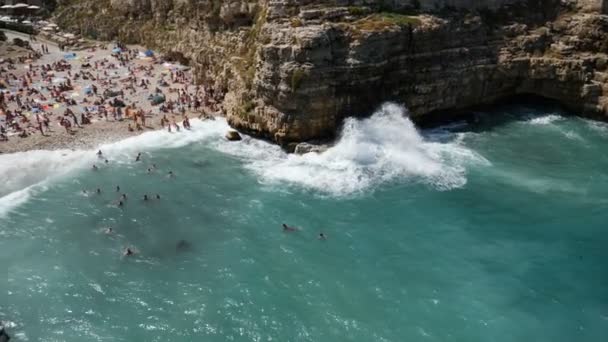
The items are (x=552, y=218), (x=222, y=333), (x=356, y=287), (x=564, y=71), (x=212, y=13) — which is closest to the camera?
(x=222, y=333)

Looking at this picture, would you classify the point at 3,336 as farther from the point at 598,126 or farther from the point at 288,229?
the point at 598,126

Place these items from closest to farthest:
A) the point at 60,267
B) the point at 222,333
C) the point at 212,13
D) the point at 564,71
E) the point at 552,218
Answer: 1. the point at 222,333
2. the point at 60,267
3. the point at 552,218
4. the point at 564,71
5. the point at 212,13

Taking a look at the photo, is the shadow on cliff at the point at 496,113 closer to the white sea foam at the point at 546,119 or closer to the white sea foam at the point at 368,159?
the white sea foam at the point at 546,119

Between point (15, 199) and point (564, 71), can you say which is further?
point (564, 71)

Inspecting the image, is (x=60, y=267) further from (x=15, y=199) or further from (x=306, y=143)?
(x=306, y=143)

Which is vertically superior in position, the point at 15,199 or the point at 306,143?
the point at 306,143

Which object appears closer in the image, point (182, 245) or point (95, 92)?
point (182, 245)

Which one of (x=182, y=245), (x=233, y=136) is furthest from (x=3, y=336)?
(x=233, y=136)

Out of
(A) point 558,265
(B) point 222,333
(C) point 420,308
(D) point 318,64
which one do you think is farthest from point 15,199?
(A) point 558,265
